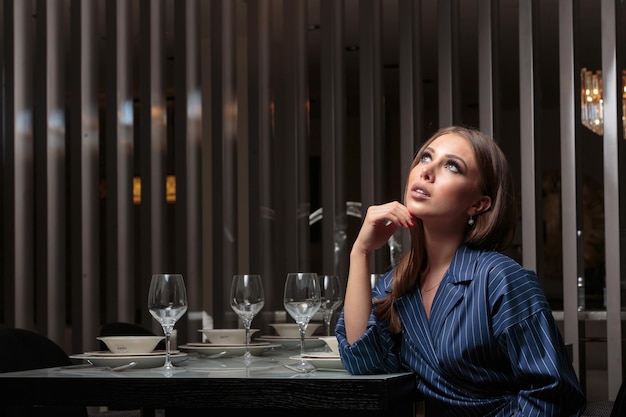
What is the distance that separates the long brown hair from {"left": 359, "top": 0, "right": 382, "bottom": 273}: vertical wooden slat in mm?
1811

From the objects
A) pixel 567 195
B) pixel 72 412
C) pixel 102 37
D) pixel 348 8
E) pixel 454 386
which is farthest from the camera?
→ pixel 102 37

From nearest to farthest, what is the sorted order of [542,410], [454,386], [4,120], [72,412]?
[542,410], [454,386], [72,412], [4,120]

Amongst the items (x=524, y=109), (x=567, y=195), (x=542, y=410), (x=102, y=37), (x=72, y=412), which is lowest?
(x=72, y=412)

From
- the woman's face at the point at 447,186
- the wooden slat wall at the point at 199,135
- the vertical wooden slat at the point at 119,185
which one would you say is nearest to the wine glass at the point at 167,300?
the woman's face at the point at 447,186

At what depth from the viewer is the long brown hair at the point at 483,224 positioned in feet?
6.44

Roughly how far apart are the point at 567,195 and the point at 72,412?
1934 mm

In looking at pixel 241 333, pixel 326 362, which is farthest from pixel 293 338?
pixel 326 362

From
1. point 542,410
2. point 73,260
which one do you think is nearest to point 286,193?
point 73,260

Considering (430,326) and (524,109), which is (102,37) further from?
(430,326)

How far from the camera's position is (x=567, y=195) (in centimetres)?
362

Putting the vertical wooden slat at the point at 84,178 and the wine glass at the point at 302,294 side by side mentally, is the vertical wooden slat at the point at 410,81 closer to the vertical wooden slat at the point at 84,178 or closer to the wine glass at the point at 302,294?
the vertical wooden slat at the point at 84,178

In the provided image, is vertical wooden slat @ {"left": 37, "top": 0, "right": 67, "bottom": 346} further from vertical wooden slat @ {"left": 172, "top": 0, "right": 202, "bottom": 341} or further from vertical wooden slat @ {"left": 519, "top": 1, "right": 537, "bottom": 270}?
vertical wooden slat @ {"left": 519, "top": 1, "right": 537, "bottom": 270}

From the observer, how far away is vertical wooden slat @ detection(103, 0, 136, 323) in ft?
13.8

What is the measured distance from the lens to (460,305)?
1.84m
